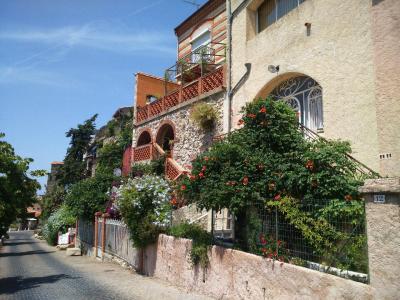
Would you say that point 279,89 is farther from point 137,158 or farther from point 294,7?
point 137,158

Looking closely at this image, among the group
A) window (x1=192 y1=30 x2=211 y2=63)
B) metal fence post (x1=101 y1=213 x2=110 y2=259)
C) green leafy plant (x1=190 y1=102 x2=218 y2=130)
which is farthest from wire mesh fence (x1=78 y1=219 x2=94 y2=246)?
window (x1=192 y1=30 x2=211 y2=63)

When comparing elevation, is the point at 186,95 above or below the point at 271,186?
above

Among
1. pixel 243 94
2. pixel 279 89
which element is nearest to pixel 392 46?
pixel 279 89

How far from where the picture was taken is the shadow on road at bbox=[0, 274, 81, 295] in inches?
394

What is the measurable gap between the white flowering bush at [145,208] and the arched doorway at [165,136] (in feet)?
21.0

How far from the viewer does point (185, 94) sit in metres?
15.8

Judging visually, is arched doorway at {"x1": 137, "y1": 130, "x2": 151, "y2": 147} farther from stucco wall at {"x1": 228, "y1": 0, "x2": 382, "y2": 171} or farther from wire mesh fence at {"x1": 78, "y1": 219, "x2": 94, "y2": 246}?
stucco wall at {"x1": 228, "y1": 0, "x2": 382, "y2": 171}

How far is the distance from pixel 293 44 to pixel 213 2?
7.49 metres

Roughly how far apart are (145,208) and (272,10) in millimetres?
8034

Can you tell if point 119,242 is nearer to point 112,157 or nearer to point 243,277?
point 243,277

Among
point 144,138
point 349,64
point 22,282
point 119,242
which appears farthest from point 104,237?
point 349,64

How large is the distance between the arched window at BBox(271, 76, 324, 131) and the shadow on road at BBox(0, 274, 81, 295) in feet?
29.7

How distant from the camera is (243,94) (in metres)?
12.6

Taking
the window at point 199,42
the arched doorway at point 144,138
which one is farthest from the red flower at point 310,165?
the arched doorway at point 144,138
